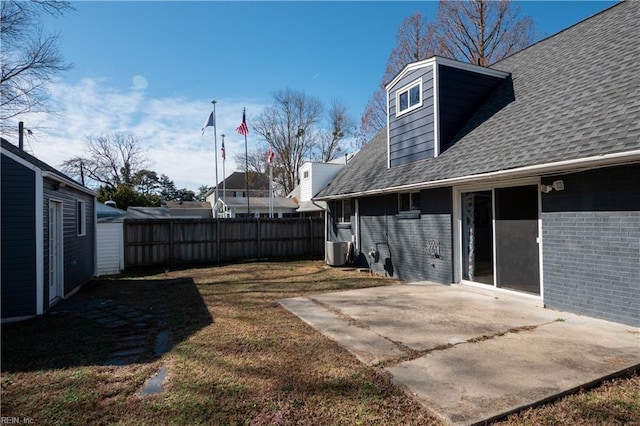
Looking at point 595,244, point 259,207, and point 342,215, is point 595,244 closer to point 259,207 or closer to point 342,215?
point 342,215

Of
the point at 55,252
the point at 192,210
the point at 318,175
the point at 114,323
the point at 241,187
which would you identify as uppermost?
the point at 241,187

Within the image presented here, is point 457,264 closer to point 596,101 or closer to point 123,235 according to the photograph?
point 596,101

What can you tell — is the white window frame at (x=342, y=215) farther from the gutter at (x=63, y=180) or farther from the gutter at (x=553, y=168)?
the gutter at (x=63, y=180)

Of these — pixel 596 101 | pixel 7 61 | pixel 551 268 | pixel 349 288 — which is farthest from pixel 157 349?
pixel 7 61

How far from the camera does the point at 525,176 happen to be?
6.00 meters

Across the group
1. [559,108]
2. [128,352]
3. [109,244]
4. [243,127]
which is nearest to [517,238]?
[559,108]

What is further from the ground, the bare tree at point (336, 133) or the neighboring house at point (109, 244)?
the bare tree at point (336, 133)

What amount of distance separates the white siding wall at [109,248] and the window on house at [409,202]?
33.1 ft

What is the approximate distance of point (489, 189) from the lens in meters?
6.95

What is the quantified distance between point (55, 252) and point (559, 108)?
34.3 feet

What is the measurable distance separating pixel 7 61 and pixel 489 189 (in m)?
16.2

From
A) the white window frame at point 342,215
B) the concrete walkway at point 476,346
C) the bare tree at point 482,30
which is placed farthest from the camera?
the bare tree at point 482,30

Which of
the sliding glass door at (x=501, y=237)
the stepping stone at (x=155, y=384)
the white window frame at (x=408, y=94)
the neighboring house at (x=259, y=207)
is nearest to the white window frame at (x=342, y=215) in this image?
the white window frame at (x=408, y=94)

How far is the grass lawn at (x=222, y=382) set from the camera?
9.16ft
